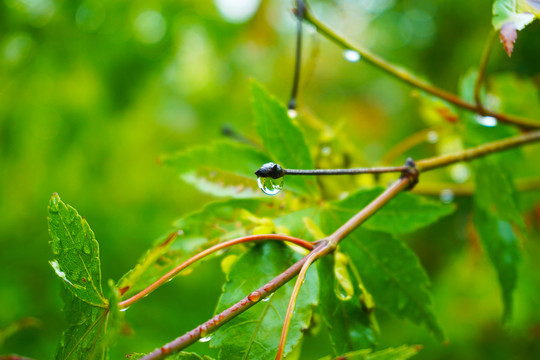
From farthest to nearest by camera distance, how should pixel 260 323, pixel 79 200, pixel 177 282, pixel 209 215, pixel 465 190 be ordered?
pixel 177 282 < pixel 79 200 < pixel 465 190 < pixel 209 215 < pixel 260 323

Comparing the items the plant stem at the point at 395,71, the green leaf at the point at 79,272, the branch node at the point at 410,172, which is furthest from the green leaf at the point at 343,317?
the plant stem at the point at 395,71

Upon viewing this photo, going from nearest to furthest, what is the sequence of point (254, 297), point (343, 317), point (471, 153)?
point (254, 297), point (343, 317), point (471, 153)

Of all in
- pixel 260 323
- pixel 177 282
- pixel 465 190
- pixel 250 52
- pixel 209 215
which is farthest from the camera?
pixel 250 52

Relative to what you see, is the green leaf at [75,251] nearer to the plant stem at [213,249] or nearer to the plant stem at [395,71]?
the plant stem at [213,249]

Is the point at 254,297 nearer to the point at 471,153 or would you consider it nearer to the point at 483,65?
the point at 471,153

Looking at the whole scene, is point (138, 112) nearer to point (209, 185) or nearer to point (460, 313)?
point (209, 185)

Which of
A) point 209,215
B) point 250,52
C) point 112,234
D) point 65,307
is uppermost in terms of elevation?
point 250,52

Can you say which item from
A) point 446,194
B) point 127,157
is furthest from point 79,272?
point 127,157

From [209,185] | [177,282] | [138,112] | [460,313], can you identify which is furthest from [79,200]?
[460,313]
